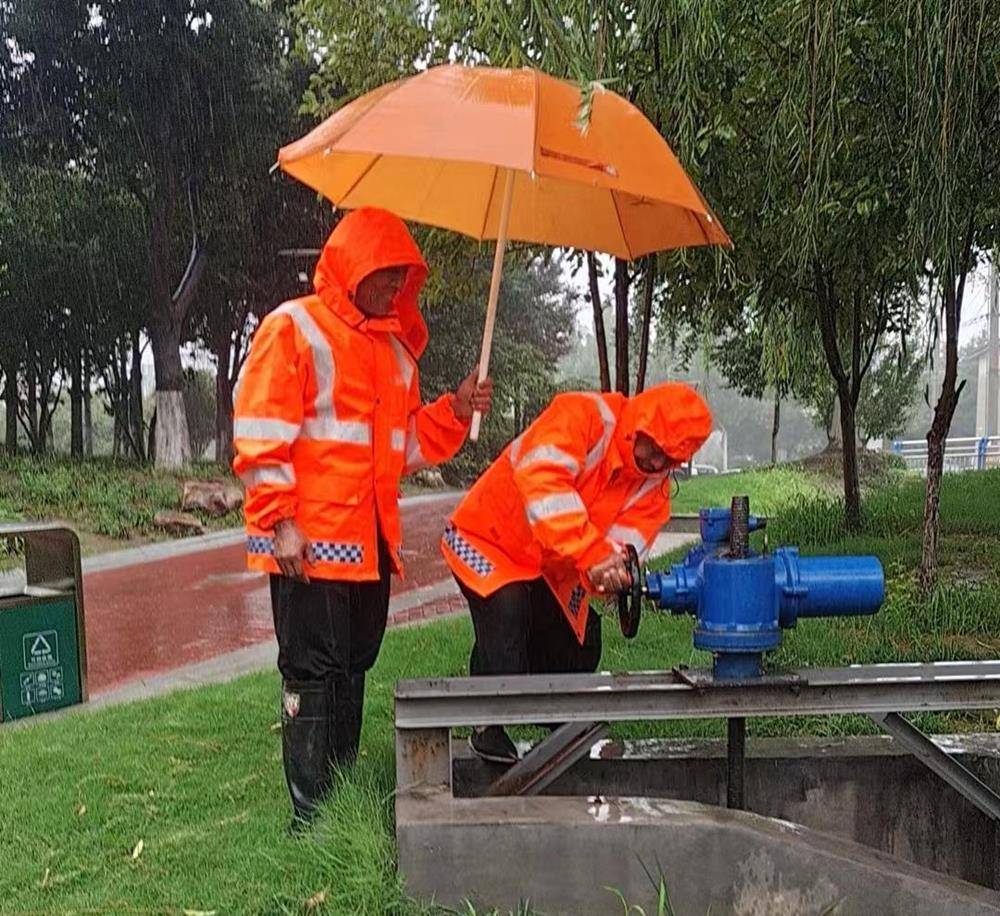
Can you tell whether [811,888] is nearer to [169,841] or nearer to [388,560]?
[388,560]

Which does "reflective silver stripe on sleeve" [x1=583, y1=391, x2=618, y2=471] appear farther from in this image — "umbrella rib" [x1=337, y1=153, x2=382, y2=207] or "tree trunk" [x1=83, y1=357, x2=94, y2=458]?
"tree trunk" [x1=83, y1=357, x2=94, y2=458]

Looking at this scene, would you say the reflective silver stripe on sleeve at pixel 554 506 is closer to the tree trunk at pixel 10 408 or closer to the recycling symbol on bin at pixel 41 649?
the recycling symbol on bin at pixel 41 649

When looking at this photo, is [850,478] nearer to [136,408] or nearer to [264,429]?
[136,408]

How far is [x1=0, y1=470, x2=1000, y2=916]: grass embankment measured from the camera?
2896mm

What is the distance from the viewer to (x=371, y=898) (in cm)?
262

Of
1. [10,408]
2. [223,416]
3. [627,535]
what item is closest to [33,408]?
[10,408]

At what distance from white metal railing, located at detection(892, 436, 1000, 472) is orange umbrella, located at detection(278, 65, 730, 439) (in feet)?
55.0

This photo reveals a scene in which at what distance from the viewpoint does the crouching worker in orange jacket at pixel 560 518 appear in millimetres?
3027

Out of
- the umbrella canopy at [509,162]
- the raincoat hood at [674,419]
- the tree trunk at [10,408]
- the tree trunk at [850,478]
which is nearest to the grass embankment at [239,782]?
the raincoat hood at [674,419]

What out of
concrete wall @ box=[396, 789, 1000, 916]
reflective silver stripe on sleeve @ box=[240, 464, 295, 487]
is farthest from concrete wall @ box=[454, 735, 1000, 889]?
reflective silver stripe on sleeve @ box=[240, 464, 295, 487]

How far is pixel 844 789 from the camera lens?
140 inches

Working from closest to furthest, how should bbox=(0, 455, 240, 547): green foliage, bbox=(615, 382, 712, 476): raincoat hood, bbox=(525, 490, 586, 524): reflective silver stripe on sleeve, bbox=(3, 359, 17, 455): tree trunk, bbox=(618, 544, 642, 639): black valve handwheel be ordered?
bbox=(618, 544, 642, 639): black valve handwheel → bbox=(525, 490, 586, 524): reflective silver stripe on sleeve → bbox=(615, 382, 712, 476): raincoat hood → bbox=(3, 359, 17, 455): tree trunk → bbox=(0, 455, 240, 547): green foliage

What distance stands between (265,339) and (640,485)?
1.23 m

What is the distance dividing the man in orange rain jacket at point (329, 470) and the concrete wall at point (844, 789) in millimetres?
627
